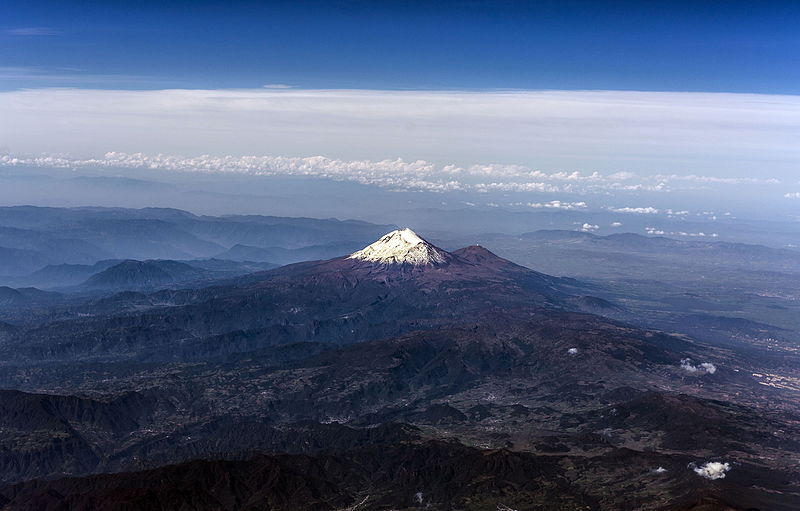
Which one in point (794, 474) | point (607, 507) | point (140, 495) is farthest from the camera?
point (794, 474)

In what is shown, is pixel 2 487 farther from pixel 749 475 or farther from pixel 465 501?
pixel 749 475

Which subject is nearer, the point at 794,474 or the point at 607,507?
the point at 607,507

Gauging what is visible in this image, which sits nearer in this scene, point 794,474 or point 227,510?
point 227,510

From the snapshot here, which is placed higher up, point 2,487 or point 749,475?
point 749,475

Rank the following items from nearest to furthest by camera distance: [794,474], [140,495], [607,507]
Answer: [140,495]
[607,507]
[794,474]

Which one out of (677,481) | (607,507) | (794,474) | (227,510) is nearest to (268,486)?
(227,510)

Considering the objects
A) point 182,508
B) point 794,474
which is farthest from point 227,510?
point 794,474

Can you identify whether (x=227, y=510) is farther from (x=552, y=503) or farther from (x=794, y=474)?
(x=794, y=474)

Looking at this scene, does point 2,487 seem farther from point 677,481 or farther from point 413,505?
point 677,481
